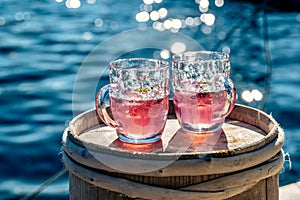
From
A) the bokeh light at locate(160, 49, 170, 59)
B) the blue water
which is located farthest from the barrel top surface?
the bokeh light at locate(160, 49, 170, 59)

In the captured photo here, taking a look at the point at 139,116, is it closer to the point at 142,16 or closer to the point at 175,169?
the point at 175,169

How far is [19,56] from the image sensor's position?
434cm

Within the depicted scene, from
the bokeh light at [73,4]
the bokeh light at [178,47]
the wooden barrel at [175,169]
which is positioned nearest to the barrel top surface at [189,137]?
the wooden barrel at [175,169]

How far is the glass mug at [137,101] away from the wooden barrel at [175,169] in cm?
2

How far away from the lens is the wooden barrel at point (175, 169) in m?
0.83

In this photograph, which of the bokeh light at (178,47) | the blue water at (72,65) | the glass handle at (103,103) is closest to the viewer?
the glass handle at (103,103)

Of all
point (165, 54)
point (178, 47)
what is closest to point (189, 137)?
point (165, 54)

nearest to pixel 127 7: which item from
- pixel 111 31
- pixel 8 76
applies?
pixel 111 31

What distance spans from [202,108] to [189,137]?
5cm

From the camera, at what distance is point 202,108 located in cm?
97

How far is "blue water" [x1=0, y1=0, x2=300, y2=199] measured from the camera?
9.12 feet

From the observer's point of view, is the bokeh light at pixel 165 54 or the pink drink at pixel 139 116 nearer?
the pink drink at pixel 139 116

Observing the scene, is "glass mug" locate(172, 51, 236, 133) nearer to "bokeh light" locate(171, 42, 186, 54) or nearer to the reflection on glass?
the reflection on glass

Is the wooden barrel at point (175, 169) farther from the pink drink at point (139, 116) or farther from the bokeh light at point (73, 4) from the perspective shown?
the bokeh light at point (73, 4)
